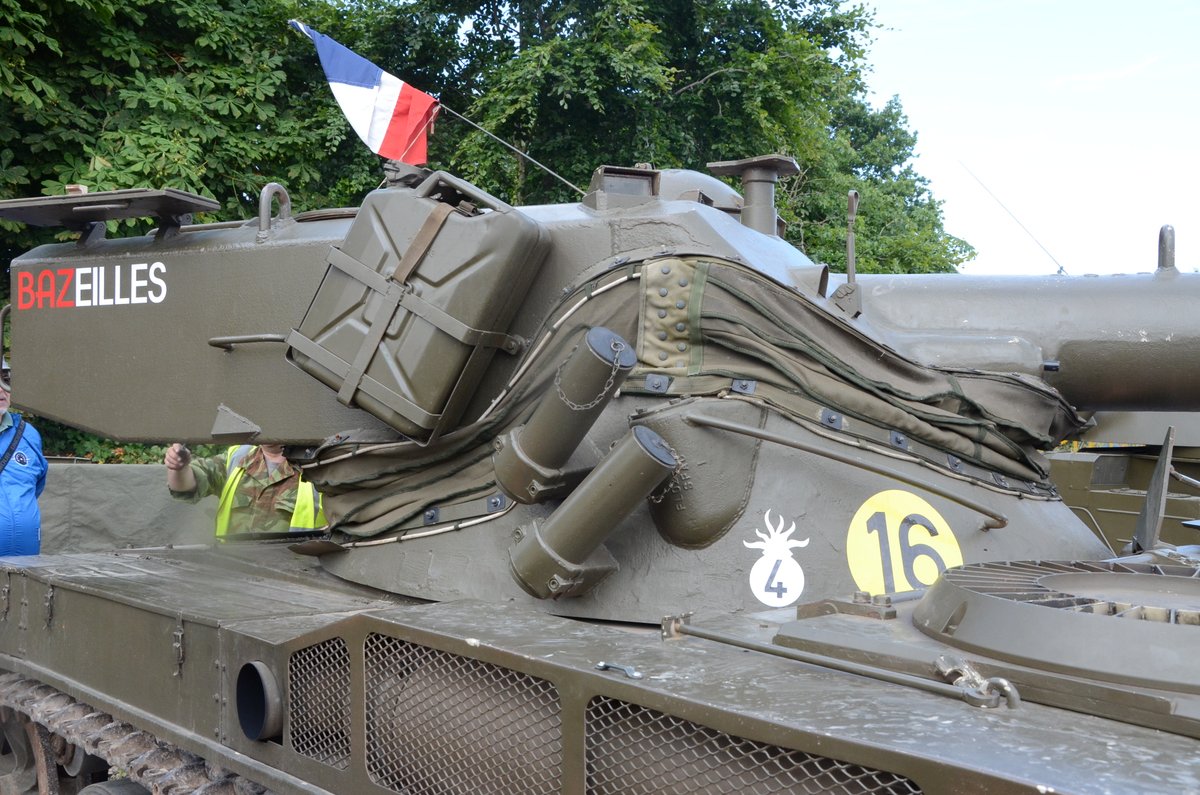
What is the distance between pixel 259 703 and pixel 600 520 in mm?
1065

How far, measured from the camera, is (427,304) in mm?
3678

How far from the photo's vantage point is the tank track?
3.43 m

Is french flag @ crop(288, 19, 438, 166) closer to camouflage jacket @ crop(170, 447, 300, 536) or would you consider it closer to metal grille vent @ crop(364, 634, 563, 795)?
camouflage jacket @ crop(170, 447, 300, 536)

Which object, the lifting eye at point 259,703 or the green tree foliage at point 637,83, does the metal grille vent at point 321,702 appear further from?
the green tree foliage at point 637,83

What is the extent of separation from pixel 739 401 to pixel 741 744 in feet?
4.54

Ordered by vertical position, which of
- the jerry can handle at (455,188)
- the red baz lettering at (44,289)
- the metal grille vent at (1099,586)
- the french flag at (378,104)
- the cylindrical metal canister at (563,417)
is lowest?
the metal grille vent at (1099,586)

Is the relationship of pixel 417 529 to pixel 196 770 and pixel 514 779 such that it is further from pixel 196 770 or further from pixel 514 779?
pixel 514 779

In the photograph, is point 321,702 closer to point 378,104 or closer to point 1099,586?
point 1099,586

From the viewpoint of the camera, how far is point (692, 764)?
2.17 metres

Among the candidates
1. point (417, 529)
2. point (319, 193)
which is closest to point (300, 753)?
point (417, 529)

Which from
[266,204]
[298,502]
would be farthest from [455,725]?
[298,502]

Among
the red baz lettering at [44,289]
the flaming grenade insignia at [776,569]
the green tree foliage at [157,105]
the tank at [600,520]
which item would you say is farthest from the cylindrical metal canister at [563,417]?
the green tree foliage at [157,105]

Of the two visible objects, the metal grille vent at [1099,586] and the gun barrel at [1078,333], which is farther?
the gun barrel at [1078,333]

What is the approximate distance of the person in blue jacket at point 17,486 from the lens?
6.04m
